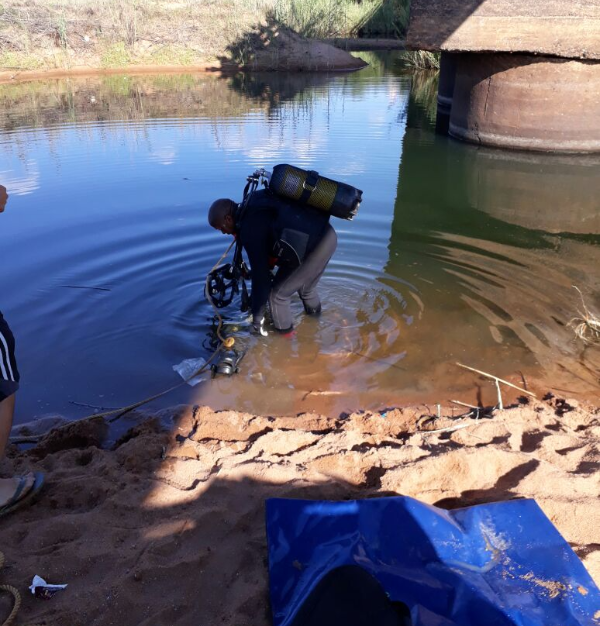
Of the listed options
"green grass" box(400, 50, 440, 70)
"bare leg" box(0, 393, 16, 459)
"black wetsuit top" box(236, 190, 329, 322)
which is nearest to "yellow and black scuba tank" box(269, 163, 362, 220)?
"black wetsuit top" box(236, 190, 329, 322)

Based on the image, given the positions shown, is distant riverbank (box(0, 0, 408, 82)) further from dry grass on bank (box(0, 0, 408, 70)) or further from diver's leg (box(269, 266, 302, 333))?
diver's leg (box(269, 266, 302, 333))

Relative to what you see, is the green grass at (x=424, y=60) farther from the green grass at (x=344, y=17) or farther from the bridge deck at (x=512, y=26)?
the bridge deck at (x=512, y=26)

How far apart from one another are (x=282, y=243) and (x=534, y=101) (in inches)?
316

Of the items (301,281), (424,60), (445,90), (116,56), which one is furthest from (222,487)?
(116,56)

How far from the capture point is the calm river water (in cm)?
454

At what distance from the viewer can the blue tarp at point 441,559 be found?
7.16 ft

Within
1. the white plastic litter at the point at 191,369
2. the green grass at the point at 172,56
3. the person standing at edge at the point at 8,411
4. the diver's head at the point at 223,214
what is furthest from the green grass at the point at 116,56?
the person standing at edge at the point at 8,411

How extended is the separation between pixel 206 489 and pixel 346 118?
1273 cm

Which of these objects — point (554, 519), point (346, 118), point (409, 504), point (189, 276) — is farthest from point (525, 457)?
point (346, 118)

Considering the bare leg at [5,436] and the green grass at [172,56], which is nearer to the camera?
the bare leg at [5,436]

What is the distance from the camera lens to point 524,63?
10117mm

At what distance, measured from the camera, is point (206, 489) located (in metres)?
2.96

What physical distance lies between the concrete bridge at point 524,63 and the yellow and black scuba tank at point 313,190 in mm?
7160

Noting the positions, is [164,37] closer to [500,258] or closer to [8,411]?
[500,258]
